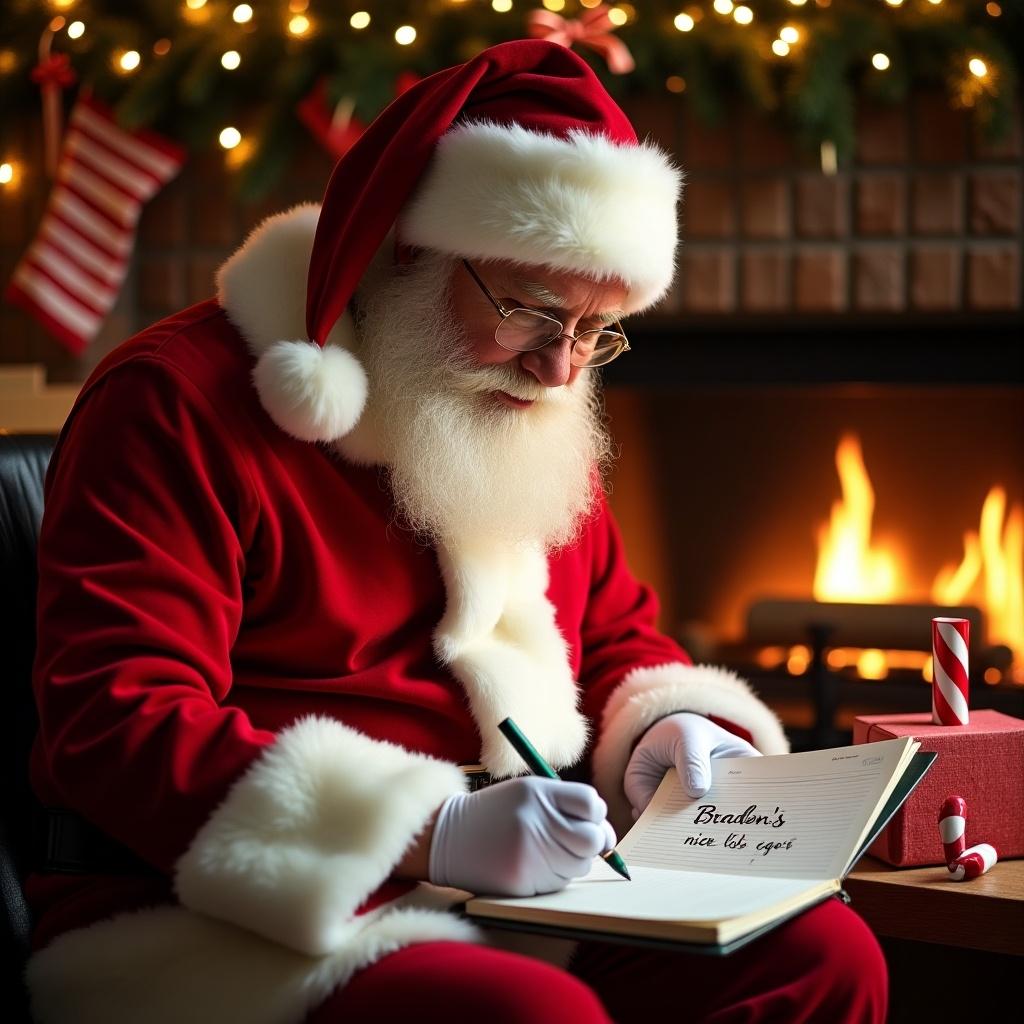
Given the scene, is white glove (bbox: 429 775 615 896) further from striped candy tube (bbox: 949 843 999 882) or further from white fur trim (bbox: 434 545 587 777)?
striped candy tube (bbox: 949 843 999 882)

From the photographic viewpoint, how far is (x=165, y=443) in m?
1.15

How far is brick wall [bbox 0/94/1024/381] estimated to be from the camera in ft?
8.80

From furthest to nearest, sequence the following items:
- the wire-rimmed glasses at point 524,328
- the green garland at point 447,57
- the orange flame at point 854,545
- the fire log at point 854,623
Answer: the orange flame at point 854,545, the fire log at point 854,623, the green garland at point 447,57, the wire-rimmed glasses at point 524,328

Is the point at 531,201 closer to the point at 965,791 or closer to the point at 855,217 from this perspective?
the point at 965,791

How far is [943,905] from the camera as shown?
124 cm

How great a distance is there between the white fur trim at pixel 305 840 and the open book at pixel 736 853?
0.10 m

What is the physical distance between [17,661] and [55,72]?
210cm

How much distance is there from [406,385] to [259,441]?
0.62ft

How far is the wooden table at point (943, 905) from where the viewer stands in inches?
47.9

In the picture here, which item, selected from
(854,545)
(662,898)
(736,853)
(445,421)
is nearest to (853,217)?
(854,545)

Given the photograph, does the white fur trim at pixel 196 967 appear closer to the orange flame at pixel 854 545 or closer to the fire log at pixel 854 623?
the fire log at pixel 854 623

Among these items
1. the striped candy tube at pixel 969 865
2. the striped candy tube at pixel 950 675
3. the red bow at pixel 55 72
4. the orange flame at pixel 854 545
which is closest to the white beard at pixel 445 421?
the striped candy tube at pixel 950 675

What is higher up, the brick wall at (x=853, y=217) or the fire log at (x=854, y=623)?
the brick wall at (x=853, y=217)

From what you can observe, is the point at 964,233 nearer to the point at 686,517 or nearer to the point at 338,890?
the point at 686,517
